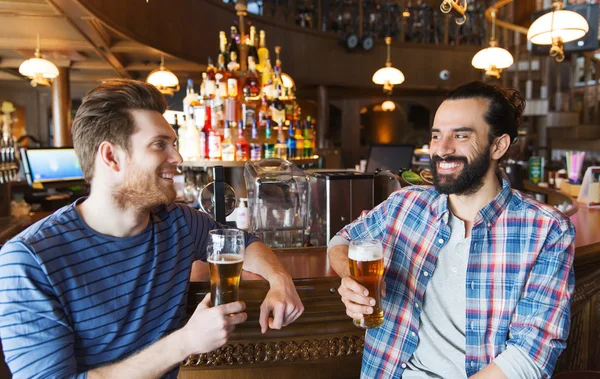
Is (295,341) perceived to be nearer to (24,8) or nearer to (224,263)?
(224,263)

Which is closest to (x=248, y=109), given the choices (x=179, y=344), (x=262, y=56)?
(x=262, y=56)

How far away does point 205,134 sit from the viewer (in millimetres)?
3355

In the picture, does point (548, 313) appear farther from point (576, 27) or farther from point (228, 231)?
point (576, 27)

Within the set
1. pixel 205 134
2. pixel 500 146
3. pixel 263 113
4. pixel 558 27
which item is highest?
pixel 558 27

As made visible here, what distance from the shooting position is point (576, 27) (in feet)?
13.9

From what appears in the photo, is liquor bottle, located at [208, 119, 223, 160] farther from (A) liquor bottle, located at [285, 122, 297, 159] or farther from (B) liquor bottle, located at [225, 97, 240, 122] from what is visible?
(A) liquor bottle, located at [285, 122, 297, 159]

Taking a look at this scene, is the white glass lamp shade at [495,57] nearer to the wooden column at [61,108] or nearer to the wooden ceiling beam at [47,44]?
the wooden ceiling beam at [47,44]

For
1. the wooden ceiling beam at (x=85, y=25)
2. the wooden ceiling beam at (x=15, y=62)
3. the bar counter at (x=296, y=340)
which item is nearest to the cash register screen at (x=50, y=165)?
the wooden ceiling beam at (x=85, y=25)

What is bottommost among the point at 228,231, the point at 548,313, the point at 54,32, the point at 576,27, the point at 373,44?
the point at 548,313

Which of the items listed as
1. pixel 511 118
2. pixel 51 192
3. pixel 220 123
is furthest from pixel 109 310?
pixel 51 192

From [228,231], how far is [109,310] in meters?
0.34

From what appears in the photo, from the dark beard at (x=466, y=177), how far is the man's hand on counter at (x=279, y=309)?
0.58m

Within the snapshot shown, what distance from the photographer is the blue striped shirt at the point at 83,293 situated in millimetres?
1078

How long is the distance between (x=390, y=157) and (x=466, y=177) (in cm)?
374
